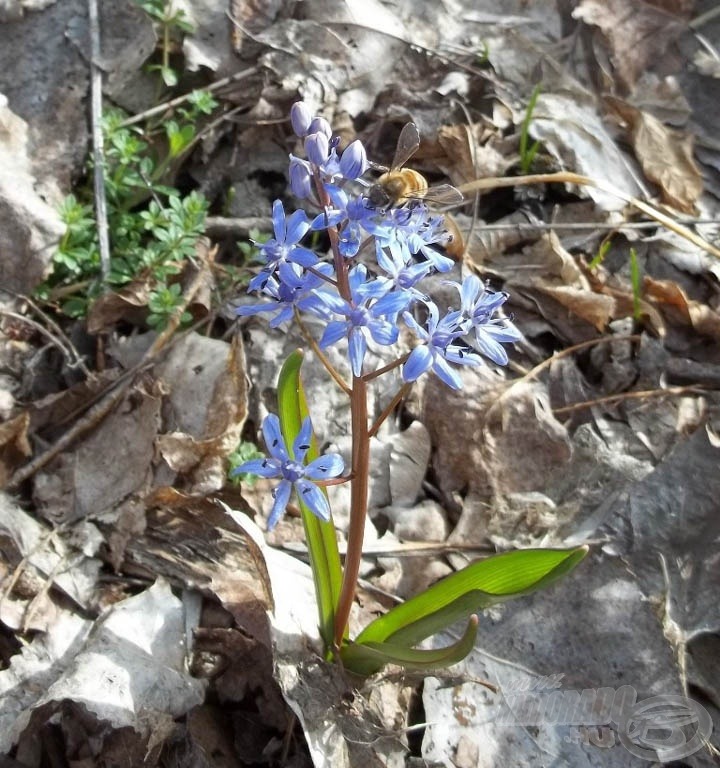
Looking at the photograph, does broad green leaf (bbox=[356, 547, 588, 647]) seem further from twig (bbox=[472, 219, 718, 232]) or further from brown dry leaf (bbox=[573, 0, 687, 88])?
brown dry leaf (bbox=[573, 0, 687, 88])

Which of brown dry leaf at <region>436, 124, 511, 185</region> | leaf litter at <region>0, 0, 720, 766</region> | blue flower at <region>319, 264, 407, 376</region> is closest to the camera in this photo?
blue flower at <region>319, 264, 407, 376</region>

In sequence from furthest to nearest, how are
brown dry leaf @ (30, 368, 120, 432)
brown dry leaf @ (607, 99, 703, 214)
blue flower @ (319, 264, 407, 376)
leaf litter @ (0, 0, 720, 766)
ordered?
brown dry leaf @ (607, 99, 703, 214) → brown dry leaf @ (30, 368, 120, 432) → leaf litter @ (0, 0, 720, 766) → blue flower @ (319, 264, 407, 376)


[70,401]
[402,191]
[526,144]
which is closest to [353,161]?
[402,191]

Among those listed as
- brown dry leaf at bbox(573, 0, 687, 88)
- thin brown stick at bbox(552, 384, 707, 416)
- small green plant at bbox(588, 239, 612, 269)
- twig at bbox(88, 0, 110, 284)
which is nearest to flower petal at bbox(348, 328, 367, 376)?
thin brown stick at bbox(552, 384, 707, 416)

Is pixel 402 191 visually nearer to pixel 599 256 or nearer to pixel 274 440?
pixel 274 440

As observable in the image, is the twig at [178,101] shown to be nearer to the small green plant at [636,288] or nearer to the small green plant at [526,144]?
the small green plant at [526,144]

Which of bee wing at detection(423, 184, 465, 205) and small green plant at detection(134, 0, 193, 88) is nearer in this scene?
bee wing at detection(423, 184, 465, 205)

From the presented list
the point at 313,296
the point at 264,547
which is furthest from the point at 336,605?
the point at 313,296

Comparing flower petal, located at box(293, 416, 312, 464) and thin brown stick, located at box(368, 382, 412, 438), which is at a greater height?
thin brown stick, located at box(368, 382, 412, 438)
